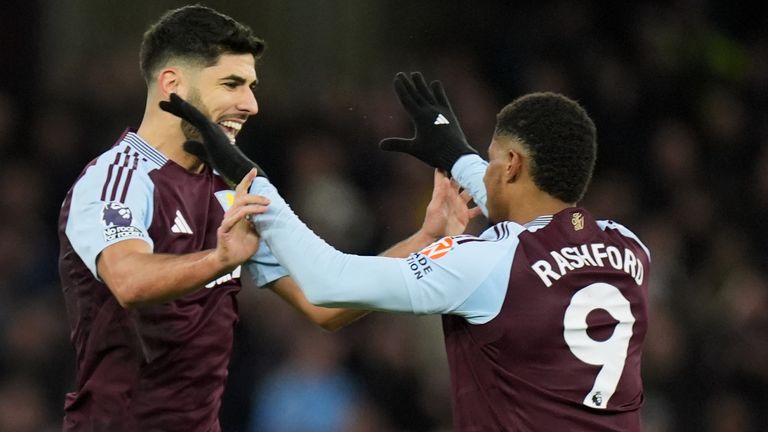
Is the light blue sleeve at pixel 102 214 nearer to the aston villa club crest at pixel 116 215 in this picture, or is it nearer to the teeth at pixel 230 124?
the aston villa club crest at pixel 116 215

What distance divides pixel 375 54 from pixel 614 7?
1991 millimetres

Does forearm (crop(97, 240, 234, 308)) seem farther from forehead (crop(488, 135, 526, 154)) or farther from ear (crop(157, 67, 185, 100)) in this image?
forehead (crop(488, 135, 526, 154))

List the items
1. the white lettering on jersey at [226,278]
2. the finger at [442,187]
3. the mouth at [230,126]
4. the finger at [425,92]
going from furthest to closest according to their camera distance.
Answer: the finger at [425,92] → the finger at [442,187] → the mouth at [230,126] → the white lettering on jersey at [226,278]

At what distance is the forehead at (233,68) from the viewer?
14.1 feet

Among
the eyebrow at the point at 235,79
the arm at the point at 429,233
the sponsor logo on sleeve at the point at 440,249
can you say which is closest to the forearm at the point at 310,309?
the arm at the point at 429,233

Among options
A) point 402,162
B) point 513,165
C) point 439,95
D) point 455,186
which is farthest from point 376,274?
point 402,162

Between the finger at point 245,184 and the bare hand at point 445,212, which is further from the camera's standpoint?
the bare hand at point 445,212

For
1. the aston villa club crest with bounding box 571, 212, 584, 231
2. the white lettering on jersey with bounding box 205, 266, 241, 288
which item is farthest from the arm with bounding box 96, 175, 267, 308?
the aston villa club crest with bounding box 571, 212, 584, 231

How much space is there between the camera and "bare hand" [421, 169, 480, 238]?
4.55 meters

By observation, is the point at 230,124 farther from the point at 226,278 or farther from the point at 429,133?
the point at 429,133

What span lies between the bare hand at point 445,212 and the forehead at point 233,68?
73 cm

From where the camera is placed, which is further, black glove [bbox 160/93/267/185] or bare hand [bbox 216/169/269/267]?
black glove [bbox 160/93/267/185]

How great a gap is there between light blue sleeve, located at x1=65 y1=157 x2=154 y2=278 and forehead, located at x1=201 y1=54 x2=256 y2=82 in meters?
0.42

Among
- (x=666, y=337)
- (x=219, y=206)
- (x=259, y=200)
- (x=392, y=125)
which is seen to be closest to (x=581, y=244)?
(x=259, y=200)
